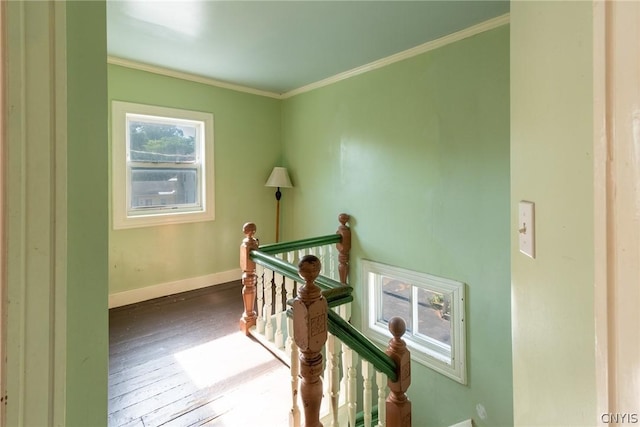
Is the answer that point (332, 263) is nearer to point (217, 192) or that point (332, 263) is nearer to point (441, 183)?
point (441, 183)

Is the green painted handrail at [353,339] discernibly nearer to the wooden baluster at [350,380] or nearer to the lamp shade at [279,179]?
the wooden baluster at [350,380]

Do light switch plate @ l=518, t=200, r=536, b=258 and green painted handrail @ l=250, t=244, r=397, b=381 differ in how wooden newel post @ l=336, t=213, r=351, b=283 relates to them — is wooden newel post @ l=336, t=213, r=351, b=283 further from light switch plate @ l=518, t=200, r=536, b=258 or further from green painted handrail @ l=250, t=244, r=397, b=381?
light switch plate @ l=518, t=200, r=536, b=258

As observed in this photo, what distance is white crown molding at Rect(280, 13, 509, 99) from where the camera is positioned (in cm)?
214

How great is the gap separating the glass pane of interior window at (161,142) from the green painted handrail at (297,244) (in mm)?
1496

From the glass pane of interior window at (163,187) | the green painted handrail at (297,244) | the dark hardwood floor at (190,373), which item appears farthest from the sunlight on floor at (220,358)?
the glass pane of interior window at (163,187)

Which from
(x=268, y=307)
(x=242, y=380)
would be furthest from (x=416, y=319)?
(x=242, y=380)

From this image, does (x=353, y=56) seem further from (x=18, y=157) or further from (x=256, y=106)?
(x=18, y=157)

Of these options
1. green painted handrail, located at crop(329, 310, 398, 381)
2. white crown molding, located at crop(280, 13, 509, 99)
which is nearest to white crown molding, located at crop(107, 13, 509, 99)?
white crown molding, located at crop(280, 13, 509, 99)

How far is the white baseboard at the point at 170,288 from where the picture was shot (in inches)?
115

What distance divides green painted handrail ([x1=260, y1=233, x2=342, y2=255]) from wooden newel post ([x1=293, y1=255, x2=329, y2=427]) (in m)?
1.26

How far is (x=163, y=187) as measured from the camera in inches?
127

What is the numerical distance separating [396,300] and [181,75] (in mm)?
3178

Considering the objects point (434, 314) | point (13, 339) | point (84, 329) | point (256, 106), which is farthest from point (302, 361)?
point (256, 106)

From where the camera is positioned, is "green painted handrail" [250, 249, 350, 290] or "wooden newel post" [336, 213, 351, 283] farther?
"wooden newel post" [336, 213, 351, 283]
